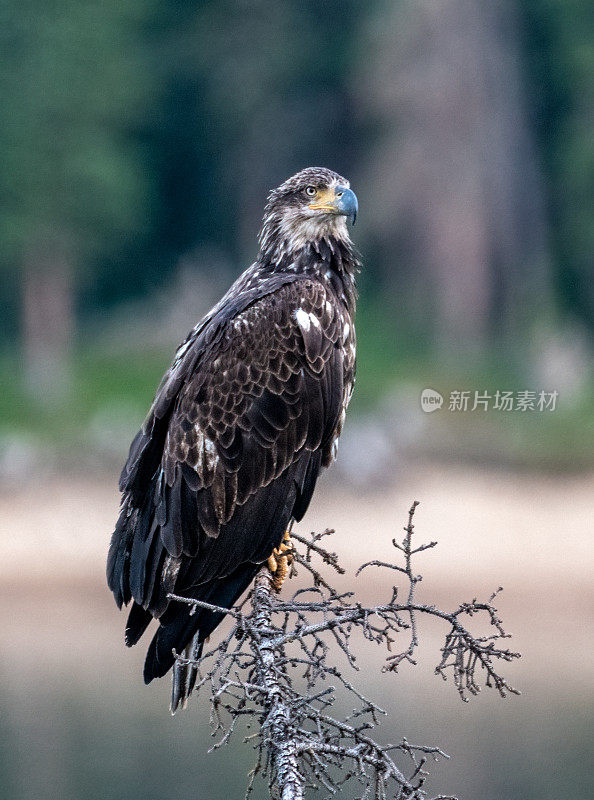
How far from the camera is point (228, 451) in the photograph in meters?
5.56

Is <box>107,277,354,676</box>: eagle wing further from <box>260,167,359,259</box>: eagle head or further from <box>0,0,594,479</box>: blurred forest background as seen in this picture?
<box>0,0,594,479</box>: blurred forest background

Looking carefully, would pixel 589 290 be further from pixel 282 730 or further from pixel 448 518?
pixel 282 730

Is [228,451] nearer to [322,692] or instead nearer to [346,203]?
[346,203]

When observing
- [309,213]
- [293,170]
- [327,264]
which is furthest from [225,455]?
[293,170]

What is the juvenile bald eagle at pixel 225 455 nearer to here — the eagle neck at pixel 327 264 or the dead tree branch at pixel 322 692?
the eagle neck at pixel 327 264

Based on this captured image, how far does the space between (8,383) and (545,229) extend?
861 centimetres

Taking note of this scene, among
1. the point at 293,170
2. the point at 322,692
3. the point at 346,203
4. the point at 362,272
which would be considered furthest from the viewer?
the point at 293,170

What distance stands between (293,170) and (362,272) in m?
2.23

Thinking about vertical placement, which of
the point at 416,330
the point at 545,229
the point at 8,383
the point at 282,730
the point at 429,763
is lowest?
the point at 282,730

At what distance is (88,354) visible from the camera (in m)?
22.7

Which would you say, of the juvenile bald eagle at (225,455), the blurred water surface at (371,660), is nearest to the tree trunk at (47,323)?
the blurred water surface at (371,660)

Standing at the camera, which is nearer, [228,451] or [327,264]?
[228,451]

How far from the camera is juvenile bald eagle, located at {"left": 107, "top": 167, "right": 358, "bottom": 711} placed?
5445mm

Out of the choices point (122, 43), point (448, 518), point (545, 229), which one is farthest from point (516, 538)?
point (122, 43)
